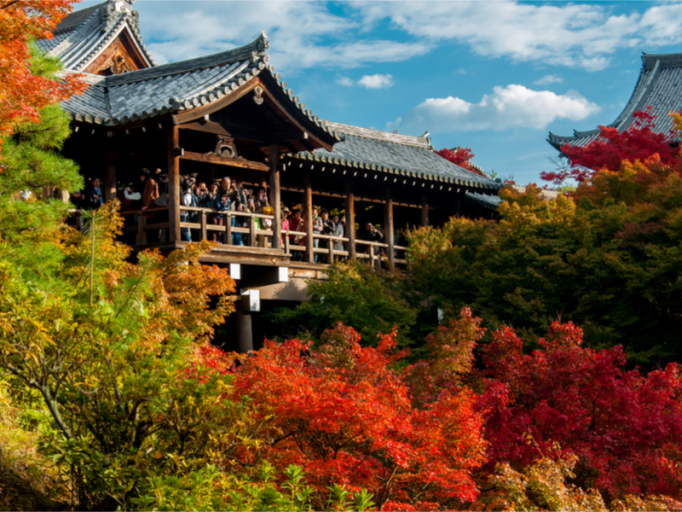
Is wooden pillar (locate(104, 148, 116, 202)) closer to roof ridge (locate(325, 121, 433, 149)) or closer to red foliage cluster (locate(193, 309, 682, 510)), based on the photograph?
red foliage cluster (locate(193, 309, 682, 510))

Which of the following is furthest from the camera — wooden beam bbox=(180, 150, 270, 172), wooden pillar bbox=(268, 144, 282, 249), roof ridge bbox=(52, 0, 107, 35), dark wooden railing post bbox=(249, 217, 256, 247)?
roof ridge bbox=(52, 0, 107, 35)

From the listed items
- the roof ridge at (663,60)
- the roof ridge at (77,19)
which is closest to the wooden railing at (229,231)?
the roof ridge at (77,19)

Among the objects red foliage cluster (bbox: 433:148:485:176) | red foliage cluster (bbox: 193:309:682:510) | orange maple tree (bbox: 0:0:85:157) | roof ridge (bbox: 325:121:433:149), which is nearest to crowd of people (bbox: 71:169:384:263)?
orange maple tree (bbox: 0:0:85:157)

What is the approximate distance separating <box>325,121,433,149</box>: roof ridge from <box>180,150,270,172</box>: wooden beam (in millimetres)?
8112

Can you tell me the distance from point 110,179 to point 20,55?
19.2 feet

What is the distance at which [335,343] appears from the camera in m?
11.0

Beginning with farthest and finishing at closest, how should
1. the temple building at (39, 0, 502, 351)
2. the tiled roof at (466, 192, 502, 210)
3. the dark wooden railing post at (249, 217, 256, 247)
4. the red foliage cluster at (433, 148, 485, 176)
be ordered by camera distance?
the red foliage cluster at (433, 148, 485, 176), the tiled roof at (466, 192, 502, 210), the dark wooden railing post at (249, 217, 256, 247), the temple building at (39, 0, 502, 351)

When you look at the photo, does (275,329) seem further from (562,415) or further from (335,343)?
(562,415)

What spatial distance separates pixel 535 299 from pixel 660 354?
240cm

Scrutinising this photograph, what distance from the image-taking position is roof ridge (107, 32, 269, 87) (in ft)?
54.0

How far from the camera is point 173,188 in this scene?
14.6m

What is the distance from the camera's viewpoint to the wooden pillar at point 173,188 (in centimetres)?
1448

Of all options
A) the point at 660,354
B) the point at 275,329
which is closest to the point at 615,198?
the point at 660,354

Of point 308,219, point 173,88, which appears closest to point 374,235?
point 308,219
